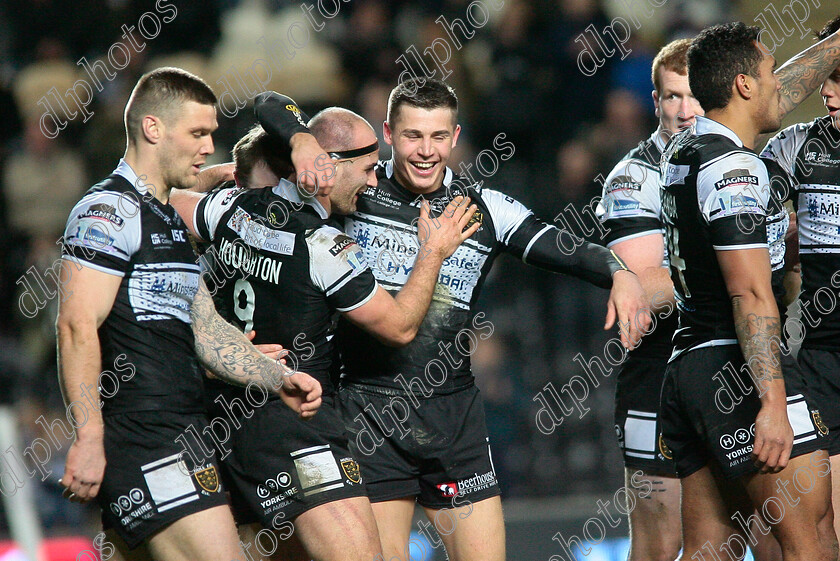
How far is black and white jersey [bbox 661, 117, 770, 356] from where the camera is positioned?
12.4ft

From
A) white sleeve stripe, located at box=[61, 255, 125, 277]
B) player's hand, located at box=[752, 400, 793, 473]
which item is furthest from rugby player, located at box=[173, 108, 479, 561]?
player's hand, located at box=[752, 400, 793, 473]

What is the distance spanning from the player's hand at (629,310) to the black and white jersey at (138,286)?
1870 mm

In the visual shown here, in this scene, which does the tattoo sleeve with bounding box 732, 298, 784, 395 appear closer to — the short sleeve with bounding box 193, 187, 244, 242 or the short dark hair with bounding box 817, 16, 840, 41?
the short dark hair with bounding box 817, 16, 840, 41

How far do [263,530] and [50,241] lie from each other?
545cm

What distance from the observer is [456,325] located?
4.84 metres

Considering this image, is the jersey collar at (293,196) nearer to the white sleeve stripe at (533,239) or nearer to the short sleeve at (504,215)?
the short sleeve at (504,215)

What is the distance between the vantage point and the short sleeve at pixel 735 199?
12.3ft

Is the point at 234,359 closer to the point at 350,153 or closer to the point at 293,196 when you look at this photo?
the point at 293,196

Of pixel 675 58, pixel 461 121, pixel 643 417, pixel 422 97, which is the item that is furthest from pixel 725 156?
pixel 461 121

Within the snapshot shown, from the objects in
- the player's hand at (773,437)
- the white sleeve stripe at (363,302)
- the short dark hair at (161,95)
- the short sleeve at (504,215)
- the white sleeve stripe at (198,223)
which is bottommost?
the player's hand at (773,437)

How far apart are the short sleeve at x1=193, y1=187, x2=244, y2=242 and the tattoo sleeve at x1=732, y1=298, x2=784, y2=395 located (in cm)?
237

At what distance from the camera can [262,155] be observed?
4.64 m

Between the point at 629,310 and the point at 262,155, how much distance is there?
1870mm

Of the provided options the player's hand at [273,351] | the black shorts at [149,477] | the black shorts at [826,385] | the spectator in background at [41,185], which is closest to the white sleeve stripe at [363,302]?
the player's hand at [273,351]
